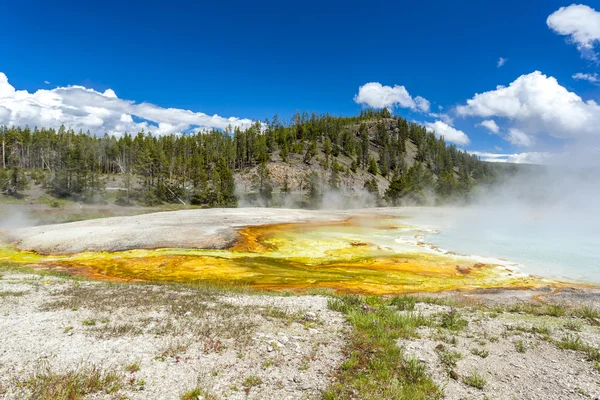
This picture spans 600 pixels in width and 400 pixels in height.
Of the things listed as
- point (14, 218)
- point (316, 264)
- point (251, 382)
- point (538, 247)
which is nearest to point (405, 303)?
point (251, 382)

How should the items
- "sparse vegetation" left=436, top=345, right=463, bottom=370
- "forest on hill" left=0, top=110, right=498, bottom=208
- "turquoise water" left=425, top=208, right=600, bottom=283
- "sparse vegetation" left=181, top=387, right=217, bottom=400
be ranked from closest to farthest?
"sparse vegetation" left=181, top=387, right=217, bottom=400
"sparse vegetation" left=436, top=345, right=463, bottom=370
"turquoise water" left=425, top=208, right=600, bottom=283
"forest on hill" left=0, top=110, right=498, bottom=208

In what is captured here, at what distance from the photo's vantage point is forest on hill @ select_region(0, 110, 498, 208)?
3022 inches

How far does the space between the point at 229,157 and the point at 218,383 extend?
11707cm

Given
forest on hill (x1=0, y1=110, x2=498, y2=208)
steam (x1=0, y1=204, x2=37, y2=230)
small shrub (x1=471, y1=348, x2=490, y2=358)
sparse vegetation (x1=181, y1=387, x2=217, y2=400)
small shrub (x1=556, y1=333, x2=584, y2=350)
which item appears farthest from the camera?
Answer: forest on hill (x1=0, y1=110, x2=498, y2=208)

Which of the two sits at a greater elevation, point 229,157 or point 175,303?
point 229,157

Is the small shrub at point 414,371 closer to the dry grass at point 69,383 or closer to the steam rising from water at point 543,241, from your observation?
the dry grass at point 69,383

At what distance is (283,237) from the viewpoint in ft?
113

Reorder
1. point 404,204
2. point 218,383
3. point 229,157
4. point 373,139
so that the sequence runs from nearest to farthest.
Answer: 1. point 218,383
2. point 404,204
3. point 229,157
4. point 373,139

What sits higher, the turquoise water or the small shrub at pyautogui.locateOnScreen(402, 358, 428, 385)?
the small shrub at pyautogui.locateOnScreen(402, 358, 428, 385)

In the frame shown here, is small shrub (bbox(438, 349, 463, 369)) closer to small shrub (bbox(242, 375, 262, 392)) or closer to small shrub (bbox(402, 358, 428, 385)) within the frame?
small shrub (bbox(402, 358, 428, 385))

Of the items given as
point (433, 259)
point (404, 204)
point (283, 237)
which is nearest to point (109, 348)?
point (433, 259)

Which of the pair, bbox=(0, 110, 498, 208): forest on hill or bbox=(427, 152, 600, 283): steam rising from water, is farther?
bbox=(0, 110, 498, 208): forest on hill

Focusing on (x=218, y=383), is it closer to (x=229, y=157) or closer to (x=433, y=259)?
(x=433, y=259)

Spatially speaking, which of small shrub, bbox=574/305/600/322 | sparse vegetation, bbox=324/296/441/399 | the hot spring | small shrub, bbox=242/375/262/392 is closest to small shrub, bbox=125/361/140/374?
small shrub, bbox=242/375/262/392
